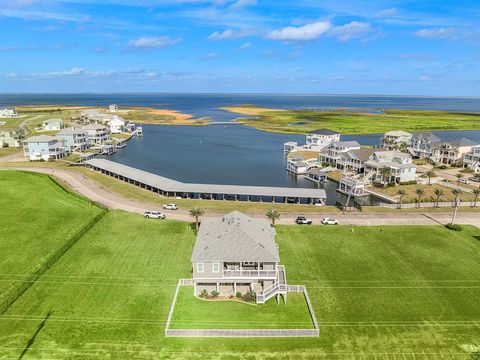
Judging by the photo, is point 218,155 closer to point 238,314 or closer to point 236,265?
point 236,265

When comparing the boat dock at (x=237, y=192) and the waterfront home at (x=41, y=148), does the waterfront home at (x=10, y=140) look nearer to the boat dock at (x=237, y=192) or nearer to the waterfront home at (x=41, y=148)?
the waterfront home at (x=41, y=148)

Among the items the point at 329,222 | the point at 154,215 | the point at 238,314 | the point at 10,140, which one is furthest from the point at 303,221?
the point at 10,140

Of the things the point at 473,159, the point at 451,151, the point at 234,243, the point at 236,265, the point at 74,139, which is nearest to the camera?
the point at 236,265

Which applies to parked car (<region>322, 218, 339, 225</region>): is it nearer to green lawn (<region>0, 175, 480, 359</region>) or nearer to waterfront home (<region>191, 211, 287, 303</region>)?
green lawn (<region>0, 175, 480, 359</region>)

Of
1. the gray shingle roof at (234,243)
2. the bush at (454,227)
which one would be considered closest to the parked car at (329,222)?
the bush at (454,227)

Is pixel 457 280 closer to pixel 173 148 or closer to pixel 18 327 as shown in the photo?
Answer: pixel 18 327

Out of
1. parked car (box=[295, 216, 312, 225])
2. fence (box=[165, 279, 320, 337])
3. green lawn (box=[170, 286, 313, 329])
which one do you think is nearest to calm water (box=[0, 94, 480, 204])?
parked car (box=[295, 216, 312, 225])

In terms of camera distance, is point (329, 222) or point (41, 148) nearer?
point (329, 222)
